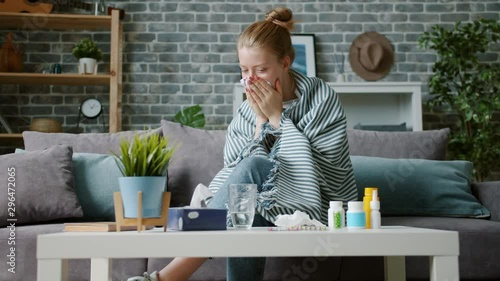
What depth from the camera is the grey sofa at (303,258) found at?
226cm

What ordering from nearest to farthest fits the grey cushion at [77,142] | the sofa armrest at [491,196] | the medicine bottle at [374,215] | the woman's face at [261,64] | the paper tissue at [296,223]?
1. the paper tissue at [296,223]
2. the medicine bottle at [374,215]
3. the woman's face at [261,64]
4. the sofa armrest at [491,196]
5. the grey cushion at [77,142]

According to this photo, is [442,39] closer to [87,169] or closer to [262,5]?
[262,5]

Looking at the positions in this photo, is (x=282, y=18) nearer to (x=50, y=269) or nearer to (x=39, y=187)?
(x=39, y=187)

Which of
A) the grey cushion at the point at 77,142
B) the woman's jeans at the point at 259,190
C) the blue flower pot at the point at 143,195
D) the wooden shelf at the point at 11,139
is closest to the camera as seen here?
the blue flower pot at the point at 143,195

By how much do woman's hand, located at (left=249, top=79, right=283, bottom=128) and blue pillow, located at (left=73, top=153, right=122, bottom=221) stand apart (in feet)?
2.56

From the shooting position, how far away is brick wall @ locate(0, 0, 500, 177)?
4.65 metres

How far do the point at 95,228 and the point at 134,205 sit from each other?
0.44 feet

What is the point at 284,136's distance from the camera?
7.16ft

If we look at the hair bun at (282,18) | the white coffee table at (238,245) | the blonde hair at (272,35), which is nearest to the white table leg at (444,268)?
the white coffee table at (238,245)

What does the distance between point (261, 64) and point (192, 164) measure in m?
0.73

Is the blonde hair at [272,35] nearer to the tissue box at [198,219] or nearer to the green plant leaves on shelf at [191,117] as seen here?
the tissue box at [198,219]

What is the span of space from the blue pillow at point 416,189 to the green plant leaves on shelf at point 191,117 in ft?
5.96

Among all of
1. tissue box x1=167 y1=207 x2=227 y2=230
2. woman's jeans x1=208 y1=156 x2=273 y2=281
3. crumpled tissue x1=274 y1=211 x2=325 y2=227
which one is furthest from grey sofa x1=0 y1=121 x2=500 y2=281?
tissue box x1=167 y1=207 x2=227 y2=230

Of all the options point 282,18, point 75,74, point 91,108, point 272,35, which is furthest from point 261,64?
point 91,108
